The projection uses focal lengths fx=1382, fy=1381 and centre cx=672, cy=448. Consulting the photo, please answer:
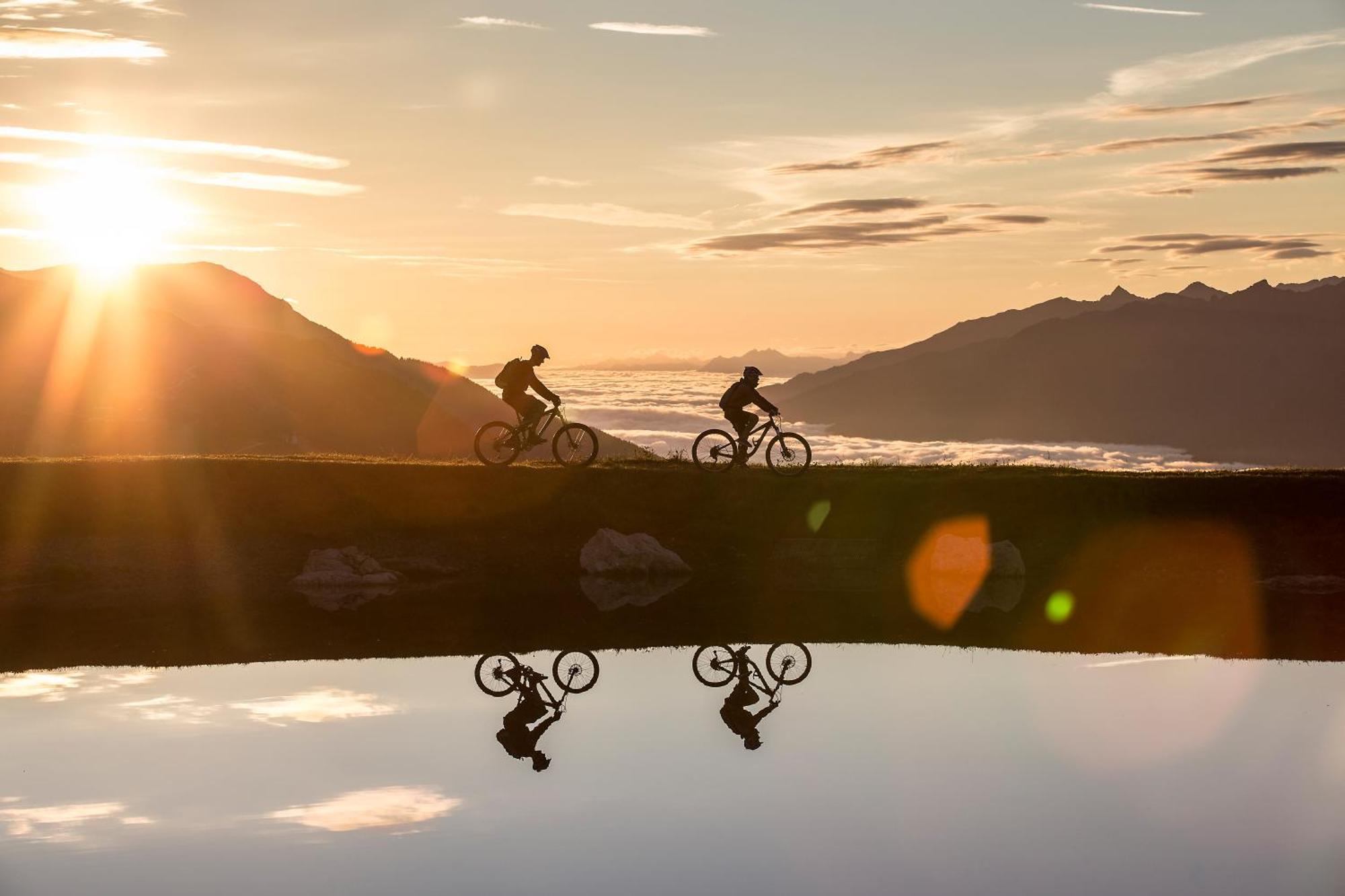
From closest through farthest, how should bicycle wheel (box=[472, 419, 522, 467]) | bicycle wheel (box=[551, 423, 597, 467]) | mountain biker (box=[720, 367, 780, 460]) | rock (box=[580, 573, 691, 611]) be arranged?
rock (box=[580, 573, 691, 611]) < mountain biker (box=[720, 367, 780, 460]) < bicycle wheel (box=[472, 419, 522, 467]) < bicycle wheel (box=[551, 423, 597, 467])

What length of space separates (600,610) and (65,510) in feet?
54.0

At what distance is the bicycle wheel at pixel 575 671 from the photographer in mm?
25734

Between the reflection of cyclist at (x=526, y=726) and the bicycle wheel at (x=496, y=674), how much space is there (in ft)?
0.70

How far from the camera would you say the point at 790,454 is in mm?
40406

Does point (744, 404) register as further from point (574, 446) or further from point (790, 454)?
point (574, 446)

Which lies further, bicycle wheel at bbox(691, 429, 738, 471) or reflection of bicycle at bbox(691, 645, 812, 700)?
bicycle wheel at bbox(691, 429, 738, 471)

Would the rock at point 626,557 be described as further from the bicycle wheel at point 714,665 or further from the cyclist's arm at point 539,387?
the bicycle wheel at point 714,665

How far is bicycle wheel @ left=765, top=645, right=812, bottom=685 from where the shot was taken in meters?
26.5

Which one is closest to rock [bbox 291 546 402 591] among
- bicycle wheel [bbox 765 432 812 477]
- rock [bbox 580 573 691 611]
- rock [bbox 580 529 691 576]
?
rock [bbox 580 529 691 576]

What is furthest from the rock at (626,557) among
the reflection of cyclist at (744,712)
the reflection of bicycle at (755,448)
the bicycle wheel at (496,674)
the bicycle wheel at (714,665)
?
the reflection of cyclist at (744,712)

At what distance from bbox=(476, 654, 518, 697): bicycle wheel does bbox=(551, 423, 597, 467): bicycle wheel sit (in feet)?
39.0

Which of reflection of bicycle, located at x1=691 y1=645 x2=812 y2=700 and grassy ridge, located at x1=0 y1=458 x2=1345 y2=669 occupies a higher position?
grassy ridge, located at x1=0 y1=458 x2=1345 y2=669

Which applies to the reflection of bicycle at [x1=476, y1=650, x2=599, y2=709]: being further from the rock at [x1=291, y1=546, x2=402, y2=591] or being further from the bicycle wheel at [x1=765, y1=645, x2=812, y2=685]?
the rock at [x1=291, y1=546, x2=402, y2=591]

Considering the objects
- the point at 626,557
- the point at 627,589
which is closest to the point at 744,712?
the point at 627,589
